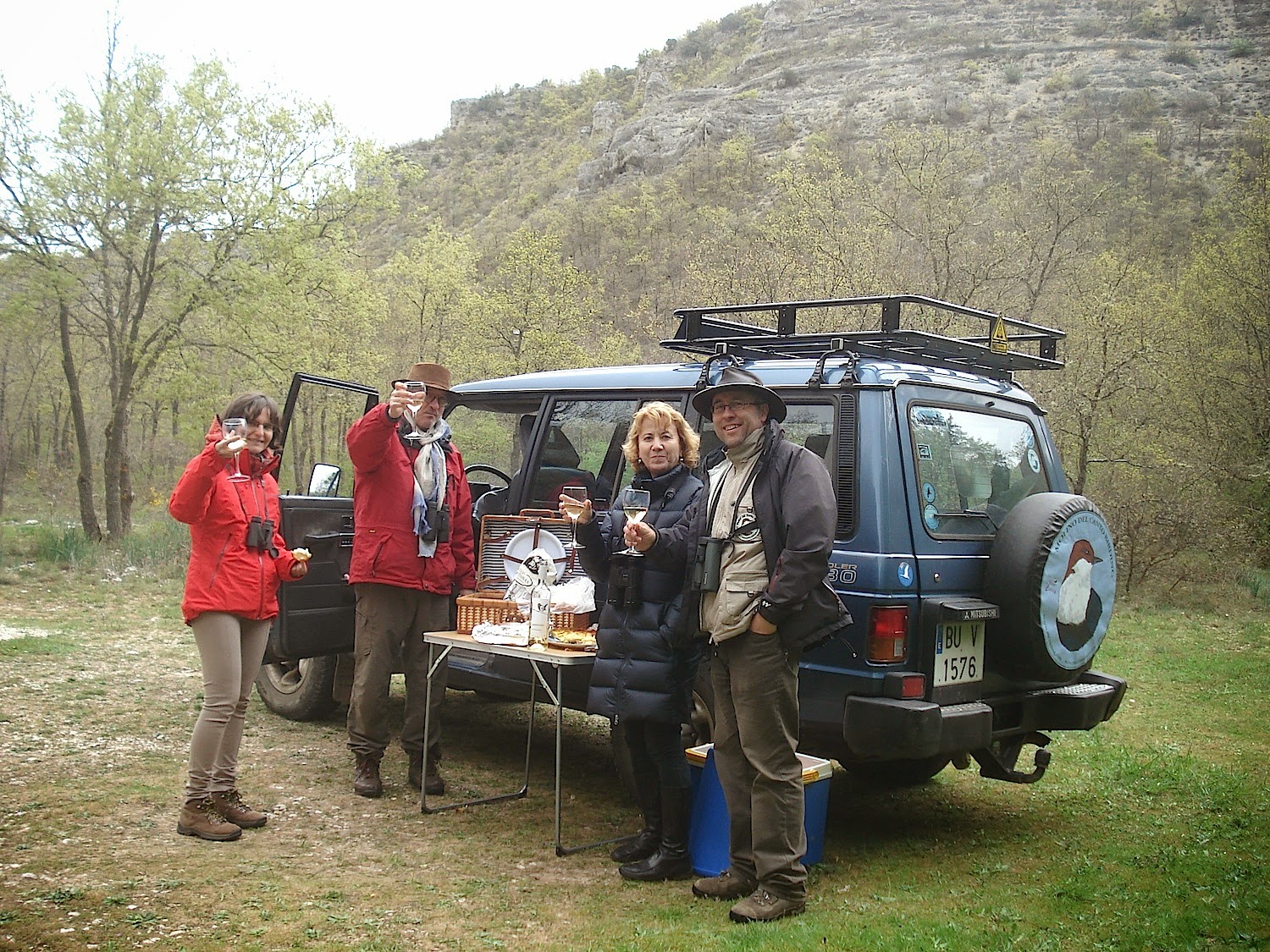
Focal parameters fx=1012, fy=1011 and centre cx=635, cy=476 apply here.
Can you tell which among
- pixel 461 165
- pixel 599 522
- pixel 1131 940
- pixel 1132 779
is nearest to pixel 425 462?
pixel 599 522

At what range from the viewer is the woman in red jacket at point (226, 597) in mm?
4168

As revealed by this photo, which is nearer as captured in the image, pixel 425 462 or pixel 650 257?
pixel 425 462

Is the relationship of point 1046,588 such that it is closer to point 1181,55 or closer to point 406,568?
point 406,568

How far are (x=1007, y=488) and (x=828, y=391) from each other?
1.04 m

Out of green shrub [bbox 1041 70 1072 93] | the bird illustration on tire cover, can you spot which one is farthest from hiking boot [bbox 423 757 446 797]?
green shrub [bbox 1041 70 1072 93]

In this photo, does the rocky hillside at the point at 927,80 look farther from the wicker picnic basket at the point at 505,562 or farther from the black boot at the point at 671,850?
the black boot at the point at 671,850

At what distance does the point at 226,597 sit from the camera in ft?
13.7

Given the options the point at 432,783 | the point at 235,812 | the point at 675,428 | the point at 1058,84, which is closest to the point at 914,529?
the point at 675,428

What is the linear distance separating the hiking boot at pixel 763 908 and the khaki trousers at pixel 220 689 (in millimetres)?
2234

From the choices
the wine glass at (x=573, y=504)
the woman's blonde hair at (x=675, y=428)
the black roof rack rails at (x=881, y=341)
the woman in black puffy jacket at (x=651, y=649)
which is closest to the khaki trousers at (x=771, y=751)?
the woman in black puffy jacket at (x=651, y=649)

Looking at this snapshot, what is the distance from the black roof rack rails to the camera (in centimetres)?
458

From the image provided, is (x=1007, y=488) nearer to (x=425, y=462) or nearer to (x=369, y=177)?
(x=425, y=462)

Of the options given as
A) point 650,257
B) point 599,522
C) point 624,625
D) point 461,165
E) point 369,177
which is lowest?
point 624,625

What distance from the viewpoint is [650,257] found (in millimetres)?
48156
